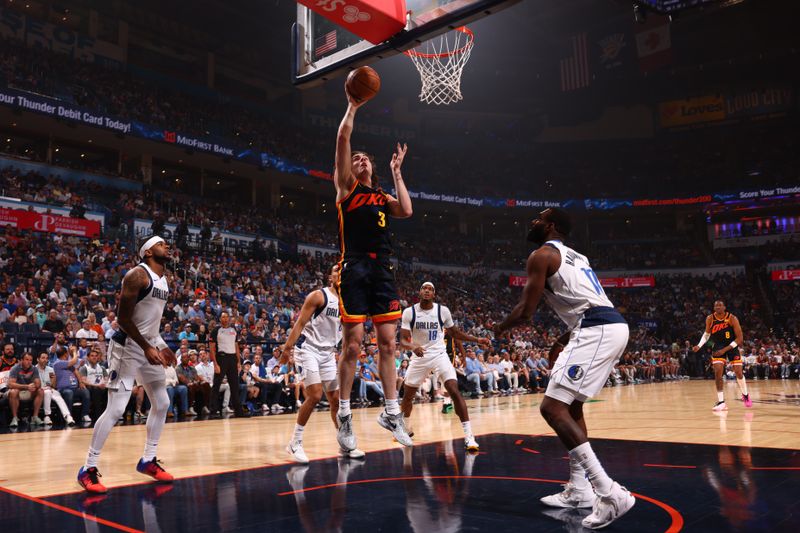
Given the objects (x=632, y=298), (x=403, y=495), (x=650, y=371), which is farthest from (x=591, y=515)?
(x=632, y=298)

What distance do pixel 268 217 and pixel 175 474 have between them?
2551 cm

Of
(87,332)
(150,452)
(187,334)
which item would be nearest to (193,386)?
(187,334)

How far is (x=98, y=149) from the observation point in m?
27.6

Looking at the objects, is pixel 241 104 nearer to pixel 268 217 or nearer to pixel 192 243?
pixel 268 217

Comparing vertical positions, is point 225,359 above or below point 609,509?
A: above

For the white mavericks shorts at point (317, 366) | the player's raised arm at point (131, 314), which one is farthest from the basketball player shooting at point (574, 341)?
the white mavericks shorts at point (317, 366)

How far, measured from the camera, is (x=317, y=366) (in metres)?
6.62

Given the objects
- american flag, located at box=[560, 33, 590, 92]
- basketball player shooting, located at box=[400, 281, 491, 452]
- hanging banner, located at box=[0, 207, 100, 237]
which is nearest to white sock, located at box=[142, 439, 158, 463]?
basketball player shooting, located at box=[400, 281, 491, 452]

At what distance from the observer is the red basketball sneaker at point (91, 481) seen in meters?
4.35

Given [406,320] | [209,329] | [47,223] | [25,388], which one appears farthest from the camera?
[47,223]

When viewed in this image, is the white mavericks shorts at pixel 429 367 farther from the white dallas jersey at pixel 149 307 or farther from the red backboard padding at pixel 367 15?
the red backboard padding at pixel 367 15

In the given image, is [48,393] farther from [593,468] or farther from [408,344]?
[593,468]

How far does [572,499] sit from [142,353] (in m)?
3.41

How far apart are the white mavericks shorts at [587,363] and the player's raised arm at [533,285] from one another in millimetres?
356
